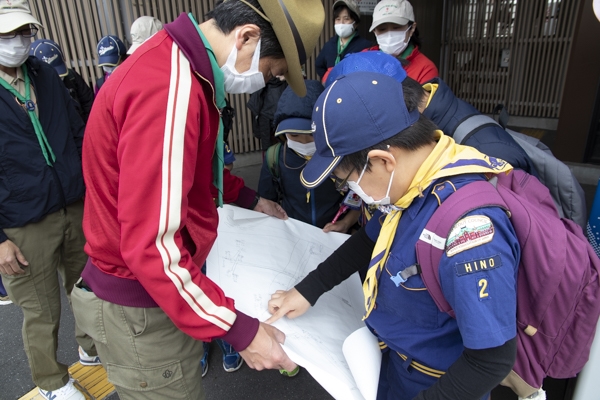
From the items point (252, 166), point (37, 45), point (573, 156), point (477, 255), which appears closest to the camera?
point (477, 255)

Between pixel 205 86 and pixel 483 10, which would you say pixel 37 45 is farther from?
pixel 483 10

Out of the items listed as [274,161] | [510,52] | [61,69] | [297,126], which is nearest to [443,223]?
[297,126]

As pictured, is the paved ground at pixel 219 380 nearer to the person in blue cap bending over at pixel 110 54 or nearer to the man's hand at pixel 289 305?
the man's hand at pixel 289 305

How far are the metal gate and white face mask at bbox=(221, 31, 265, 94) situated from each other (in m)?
7.64

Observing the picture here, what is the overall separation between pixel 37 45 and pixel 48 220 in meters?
2.63

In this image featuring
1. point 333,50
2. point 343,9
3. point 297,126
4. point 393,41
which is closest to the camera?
point 297,126

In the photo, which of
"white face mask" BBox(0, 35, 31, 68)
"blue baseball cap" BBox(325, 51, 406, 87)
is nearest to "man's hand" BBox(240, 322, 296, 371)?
"blue baseball cap" BBox(325, 51, 406, 87)

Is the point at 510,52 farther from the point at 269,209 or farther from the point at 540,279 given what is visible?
the point at 540,279

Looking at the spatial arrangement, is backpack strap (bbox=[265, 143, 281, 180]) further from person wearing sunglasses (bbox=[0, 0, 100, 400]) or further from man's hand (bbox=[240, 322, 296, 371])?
man's hand (bbox=[240, 322, 296, 371])

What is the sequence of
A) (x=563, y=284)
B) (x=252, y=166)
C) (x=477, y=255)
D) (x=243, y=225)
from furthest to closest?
(x=252, y=166) < (x=243, y=225) < (x=563, y=284) < (x=477, y=255)

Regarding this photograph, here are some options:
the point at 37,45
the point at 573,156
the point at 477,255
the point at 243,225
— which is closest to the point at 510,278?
the point at 477,255

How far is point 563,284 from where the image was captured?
986mm

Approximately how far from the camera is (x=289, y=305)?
1396 millimetres

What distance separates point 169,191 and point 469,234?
693 millimetres
